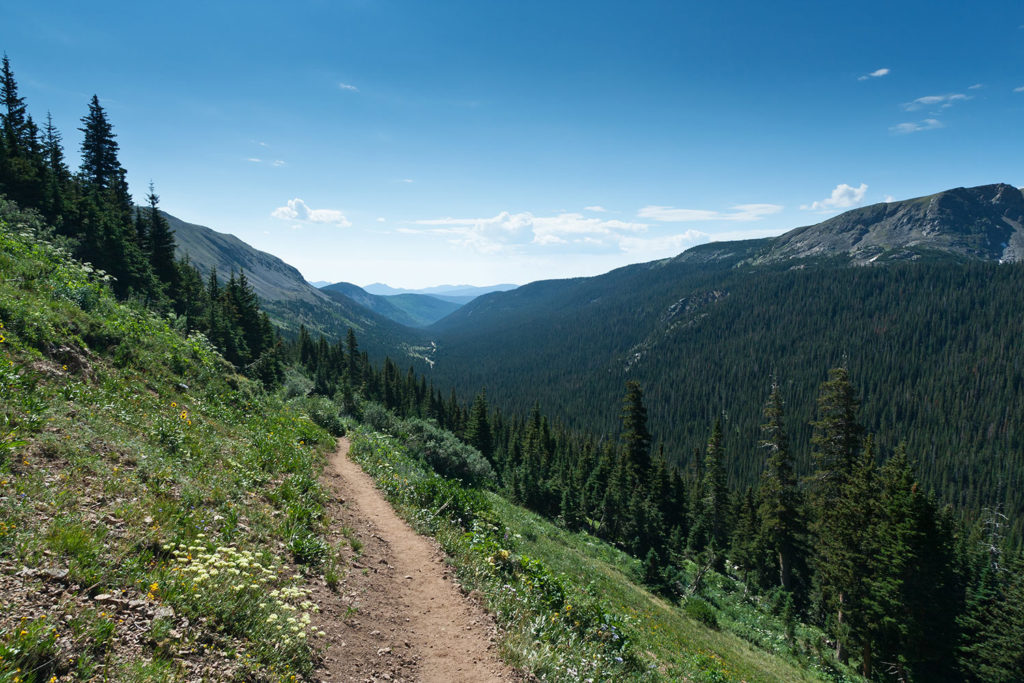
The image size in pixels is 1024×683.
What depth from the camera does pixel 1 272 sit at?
41.5 ft

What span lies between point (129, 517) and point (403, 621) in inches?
183

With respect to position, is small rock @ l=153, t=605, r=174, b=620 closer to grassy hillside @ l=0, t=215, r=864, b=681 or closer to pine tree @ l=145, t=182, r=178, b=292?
grassy hillside @ l=0, t=215, r=864, b=681

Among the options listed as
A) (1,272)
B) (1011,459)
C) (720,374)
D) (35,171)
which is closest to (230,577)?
(1,272)

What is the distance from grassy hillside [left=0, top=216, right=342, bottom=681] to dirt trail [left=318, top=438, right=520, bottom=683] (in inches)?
26.2

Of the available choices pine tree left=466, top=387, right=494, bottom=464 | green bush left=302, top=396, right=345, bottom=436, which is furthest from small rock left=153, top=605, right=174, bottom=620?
pine tree left=466, top=387, right=494, bottom=464

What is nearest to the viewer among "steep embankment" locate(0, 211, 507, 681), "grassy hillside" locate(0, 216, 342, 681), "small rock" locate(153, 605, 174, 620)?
"grassy hillside" locate(0, 216, 342, 681)

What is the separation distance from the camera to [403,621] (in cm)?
766

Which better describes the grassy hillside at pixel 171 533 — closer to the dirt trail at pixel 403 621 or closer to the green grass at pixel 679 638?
the green grass at pixel 679 638

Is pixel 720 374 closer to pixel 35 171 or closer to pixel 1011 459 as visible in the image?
pixel 1011 459

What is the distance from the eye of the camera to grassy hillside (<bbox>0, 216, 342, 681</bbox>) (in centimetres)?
439

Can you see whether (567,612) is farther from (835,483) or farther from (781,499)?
(781,499)

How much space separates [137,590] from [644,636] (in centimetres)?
1290

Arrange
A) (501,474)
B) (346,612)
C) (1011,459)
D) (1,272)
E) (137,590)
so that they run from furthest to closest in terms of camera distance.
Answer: (1011,459) → (501,474) → (1,272) → (346,612) → (137,590)

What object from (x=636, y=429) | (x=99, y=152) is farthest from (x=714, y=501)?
(x=99, y=152)
